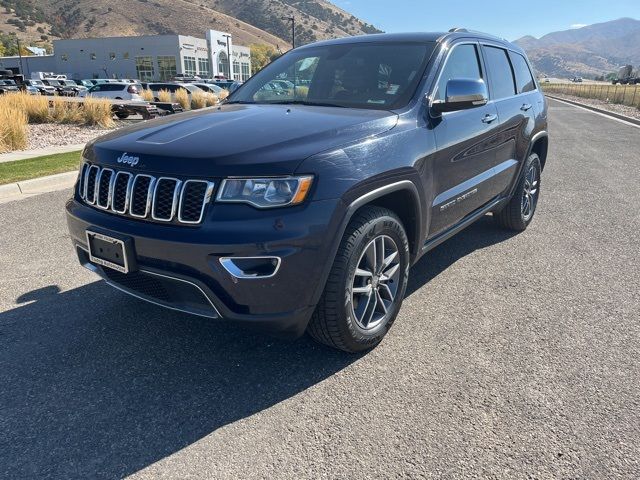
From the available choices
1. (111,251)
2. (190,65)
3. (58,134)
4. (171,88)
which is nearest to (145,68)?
(190,65)

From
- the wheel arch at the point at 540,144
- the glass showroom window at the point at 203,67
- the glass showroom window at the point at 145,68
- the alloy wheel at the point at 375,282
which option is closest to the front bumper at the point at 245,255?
the alloy wheel at the point at 375,282

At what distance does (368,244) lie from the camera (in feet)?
9.09

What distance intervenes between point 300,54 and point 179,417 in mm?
3066

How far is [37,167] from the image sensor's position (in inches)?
326

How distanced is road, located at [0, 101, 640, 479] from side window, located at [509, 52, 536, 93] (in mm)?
1966

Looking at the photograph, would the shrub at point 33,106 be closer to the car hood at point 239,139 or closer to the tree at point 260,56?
the car hood at point 239,139

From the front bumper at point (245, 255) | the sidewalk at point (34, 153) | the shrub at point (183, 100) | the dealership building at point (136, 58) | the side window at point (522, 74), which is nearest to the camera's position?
the front bumper at point (245, 255)

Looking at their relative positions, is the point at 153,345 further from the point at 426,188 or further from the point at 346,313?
the point at 426,188

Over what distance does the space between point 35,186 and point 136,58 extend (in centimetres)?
7676

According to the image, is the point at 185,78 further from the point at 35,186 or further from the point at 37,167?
the point at 35,186

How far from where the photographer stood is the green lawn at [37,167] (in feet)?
24.6

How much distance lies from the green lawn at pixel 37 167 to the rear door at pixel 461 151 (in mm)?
6400

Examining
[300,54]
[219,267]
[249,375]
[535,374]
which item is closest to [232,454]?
[249,375]

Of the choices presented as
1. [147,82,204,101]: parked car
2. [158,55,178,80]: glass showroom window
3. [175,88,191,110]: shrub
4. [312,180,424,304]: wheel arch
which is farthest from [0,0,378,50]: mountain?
[312,180,424,304]: wheel arch
